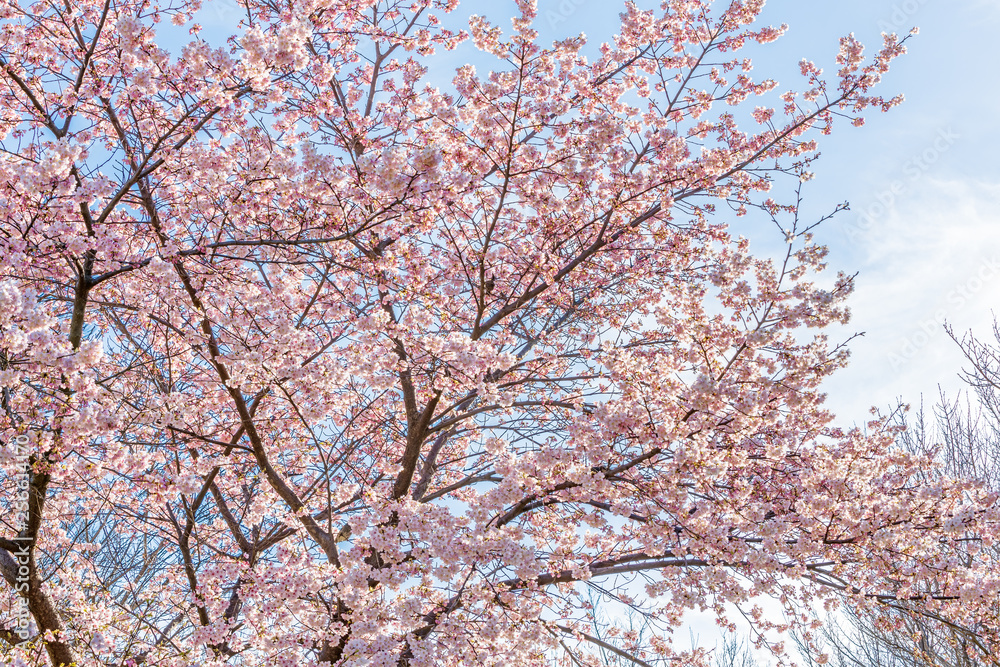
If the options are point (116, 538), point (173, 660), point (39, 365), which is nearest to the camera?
point (39, 365)

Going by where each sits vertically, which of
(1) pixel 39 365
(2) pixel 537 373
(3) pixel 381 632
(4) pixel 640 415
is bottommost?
(3) pixel 381 632

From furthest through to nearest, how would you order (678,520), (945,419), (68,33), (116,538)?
1. (945,419)
2. (116,538)
3. (68,33)
4. (678,520)

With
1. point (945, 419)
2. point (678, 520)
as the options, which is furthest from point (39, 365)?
point (945, 419)

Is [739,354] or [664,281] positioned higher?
[664,281]

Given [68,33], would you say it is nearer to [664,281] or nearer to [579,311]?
[579,311]

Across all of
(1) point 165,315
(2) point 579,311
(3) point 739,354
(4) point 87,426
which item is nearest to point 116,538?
(1) point 165,315

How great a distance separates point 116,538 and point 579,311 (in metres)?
10.5

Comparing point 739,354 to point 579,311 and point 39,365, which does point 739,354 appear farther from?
point 39,365

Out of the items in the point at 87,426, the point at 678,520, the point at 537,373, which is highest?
the point at 537,373

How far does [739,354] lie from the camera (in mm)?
5043

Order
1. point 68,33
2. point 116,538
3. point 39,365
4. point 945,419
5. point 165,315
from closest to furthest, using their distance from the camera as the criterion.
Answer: point 39,365, point 68,33, point 165,315, point 116,538, point 945,419

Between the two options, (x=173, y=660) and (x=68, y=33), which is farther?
(x=68, y=33)

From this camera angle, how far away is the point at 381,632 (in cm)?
571

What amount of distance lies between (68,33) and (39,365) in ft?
11.4
